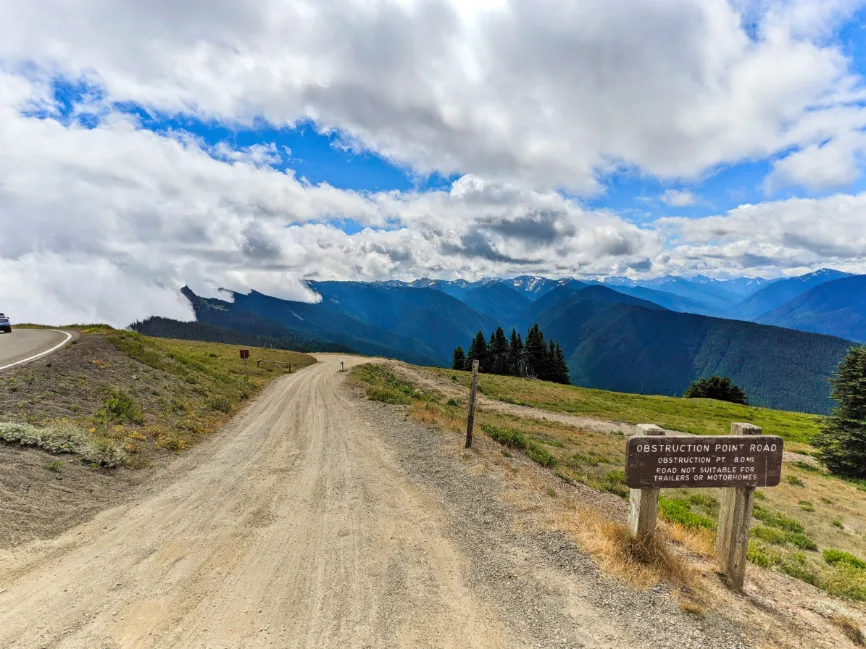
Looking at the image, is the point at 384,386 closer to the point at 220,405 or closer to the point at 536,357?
the point at 220,405

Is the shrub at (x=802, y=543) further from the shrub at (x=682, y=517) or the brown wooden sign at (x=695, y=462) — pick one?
the brown wooden sign at (x=695, y=462)

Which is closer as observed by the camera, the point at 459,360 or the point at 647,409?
the point at 647,409

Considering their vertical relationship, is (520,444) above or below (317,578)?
below

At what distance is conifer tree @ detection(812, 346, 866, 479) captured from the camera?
2841 centimetres

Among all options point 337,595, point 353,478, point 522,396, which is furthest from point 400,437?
point 522,396

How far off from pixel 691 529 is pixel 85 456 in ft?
56.1

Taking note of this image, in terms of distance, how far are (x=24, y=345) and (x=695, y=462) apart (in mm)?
34602

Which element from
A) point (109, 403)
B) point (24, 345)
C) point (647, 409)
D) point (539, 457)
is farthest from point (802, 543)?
point (647, 409)

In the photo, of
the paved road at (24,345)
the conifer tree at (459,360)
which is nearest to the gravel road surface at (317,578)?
the paved road at (24,345)

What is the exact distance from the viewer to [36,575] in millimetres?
6848

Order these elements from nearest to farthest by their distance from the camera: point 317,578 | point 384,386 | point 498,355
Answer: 1. point 317,578
2. point 384,386
3. point 498,355

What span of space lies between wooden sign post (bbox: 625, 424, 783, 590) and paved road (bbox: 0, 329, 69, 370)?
81.2 ft

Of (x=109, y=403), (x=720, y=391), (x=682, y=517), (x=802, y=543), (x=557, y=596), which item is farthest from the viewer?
(x=720, y=391)

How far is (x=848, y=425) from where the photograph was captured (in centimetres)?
2958
